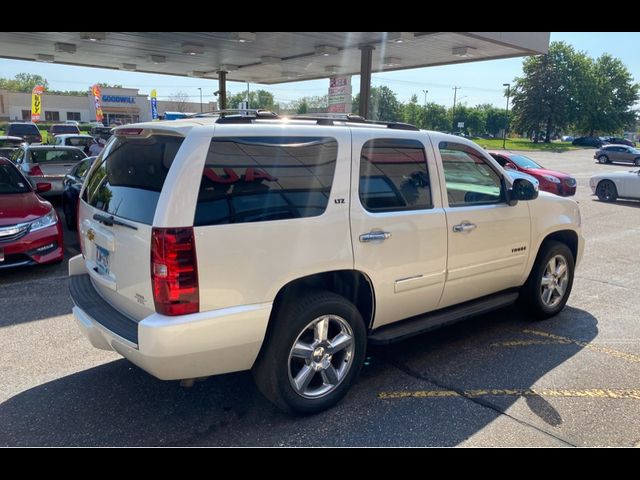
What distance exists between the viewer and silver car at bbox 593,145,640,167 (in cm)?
3866

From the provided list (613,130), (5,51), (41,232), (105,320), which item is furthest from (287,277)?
(613,130)

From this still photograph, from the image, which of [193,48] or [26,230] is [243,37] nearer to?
[193,48]

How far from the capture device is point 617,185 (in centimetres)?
1559

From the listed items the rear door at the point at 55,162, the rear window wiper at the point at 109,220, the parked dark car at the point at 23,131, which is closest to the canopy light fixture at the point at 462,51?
the rear door at the point at 55,162

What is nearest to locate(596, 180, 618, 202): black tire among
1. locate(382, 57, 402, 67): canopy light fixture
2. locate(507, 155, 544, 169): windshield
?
locate(507, 155, 544, 169): windshield

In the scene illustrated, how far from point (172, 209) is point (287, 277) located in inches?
32.6

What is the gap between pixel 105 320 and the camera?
3.30m

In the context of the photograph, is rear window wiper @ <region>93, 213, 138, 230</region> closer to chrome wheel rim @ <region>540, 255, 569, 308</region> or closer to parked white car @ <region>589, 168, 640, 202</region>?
chrome wheel rim @ <region>540, 255, 569, 308</region>

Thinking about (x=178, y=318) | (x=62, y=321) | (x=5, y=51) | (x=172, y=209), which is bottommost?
(x=62, y=321)

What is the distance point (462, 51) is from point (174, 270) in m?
13.0

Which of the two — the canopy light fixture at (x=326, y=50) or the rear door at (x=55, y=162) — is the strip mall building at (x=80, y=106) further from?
the rear door at (x=55, y=162)

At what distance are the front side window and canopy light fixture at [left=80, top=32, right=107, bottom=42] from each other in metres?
11.6

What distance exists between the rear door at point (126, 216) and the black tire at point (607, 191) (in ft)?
53.1
